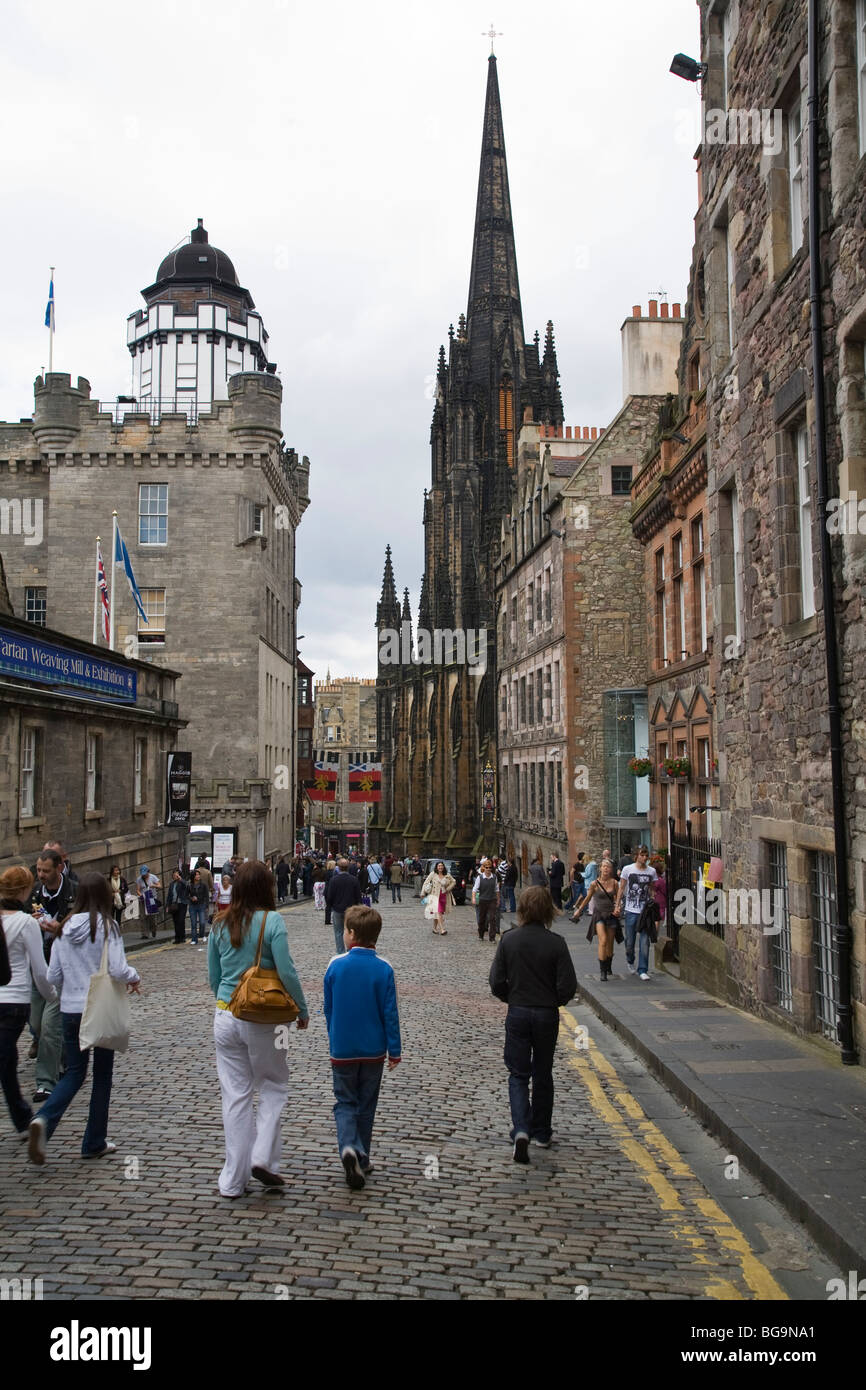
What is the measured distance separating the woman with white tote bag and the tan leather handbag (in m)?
1.11

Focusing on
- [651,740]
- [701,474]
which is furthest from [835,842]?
[651,740]

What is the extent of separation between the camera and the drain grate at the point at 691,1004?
1236cm

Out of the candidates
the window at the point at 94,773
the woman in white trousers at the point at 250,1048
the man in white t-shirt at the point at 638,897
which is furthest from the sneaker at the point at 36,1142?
the window at the point at 94,773

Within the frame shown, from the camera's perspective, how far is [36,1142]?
6348mm

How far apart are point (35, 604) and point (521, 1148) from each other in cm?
3608

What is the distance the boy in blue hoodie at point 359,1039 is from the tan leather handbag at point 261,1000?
13.5 inches

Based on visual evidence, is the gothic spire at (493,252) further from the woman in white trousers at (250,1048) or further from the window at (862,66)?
the woman in white trousers at (250,1048)

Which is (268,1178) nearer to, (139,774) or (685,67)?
(685,67)

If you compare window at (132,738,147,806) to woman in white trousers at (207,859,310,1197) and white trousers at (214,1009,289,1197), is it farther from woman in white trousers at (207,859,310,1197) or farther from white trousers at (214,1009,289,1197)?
white trousers at (214,1009,289,1197)

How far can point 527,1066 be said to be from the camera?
709 cm

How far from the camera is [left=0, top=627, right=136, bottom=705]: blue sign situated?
Answer: 17.6 metres

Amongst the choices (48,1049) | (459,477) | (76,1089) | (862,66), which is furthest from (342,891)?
(459,477)

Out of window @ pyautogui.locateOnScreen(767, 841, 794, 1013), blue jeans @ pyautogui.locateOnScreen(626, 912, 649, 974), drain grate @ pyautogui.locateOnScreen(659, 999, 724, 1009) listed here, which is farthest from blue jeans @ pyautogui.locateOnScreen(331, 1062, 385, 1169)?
blue jeans @ pyautogui.locateOnScreen(626, 912, 649, 974)
